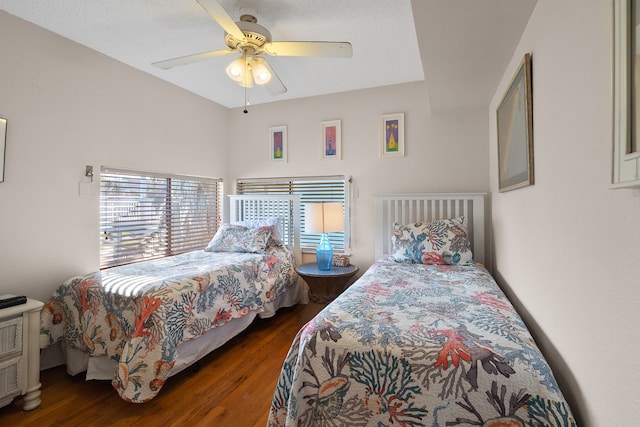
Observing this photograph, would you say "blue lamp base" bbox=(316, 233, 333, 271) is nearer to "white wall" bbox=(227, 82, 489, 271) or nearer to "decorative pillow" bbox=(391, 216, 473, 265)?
"white wall" bbox=(227, 82, 489, 271)

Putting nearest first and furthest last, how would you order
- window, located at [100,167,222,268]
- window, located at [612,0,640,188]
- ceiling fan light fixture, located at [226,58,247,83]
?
window, located at [612,0,640,188] < ceiling fan light fixture, located at [226,58,247,83] < window, located at [100,167,222,268]

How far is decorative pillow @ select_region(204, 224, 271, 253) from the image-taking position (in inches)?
124

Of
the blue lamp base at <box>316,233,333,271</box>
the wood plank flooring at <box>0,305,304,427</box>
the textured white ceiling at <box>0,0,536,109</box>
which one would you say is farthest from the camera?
the blue lamp base at <box>316,233,333,271</box>

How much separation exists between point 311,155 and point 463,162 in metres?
1.60

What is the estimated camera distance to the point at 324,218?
296 centimetres

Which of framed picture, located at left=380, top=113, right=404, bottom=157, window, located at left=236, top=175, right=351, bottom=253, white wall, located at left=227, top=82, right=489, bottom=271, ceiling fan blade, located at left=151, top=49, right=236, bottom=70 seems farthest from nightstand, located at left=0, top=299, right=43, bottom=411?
framed picture, located at left=380, top=113, right=404, bottom=157

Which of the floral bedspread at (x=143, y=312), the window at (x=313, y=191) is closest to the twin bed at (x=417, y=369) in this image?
the floral bedspread at (x=143, y=312)

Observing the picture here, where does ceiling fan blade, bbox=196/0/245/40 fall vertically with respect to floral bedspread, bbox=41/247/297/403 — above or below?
above

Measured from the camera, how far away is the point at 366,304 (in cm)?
153

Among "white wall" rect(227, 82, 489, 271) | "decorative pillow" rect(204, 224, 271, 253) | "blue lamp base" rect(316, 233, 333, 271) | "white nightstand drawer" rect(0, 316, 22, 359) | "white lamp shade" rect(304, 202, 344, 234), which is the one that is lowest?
"white nightstand drawer" rect(0, 316, 22, 359)

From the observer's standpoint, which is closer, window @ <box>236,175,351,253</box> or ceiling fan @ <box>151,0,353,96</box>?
ceiling fan @ <box>151,0,353,96</box>

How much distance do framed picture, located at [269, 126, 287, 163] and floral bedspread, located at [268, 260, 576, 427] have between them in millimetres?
2566

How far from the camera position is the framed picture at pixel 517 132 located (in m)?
1.43

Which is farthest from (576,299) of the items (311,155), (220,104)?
(220,104)
